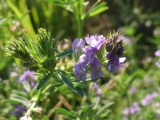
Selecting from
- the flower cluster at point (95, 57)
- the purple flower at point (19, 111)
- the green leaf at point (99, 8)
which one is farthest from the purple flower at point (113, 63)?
the purple flower at point (19, 111)

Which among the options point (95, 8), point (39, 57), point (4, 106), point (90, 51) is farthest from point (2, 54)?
point (90, 51)

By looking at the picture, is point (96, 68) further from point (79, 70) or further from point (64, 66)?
point (64, 66)

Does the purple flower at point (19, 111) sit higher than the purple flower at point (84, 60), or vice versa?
the purple flower at point (84, 60)

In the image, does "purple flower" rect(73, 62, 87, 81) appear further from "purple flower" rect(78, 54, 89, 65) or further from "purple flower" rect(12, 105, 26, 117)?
"purple flower" rect(12, 105, 26, 117)

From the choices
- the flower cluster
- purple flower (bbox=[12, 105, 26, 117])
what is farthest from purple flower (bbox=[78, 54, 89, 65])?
purple flower (bbox=[12, 105, 26, 117])

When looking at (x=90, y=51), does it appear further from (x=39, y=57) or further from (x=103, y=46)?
(x=39, y=57)

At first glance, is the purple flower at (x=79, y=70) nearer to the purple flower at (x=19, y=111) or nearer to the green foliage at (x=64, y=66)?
the green foliage at (x=64, y=66)

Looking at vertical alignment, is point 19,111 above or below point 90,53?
below

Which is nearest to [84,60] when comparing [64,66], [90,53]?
[90,53]

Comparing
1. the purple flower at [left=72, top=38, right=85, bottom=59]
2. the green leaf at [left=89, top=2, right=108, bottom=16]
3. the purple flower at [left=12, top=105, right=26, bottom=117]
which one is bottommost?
the purple flower at [left=12, top=105, right=26, bottom=117]

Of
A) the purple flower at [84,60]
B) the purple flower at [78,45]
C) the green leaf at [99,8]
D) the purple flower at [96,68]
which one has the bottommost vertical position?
the purple flower at [96,68]

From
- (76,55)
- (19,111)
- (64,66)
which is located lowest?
(19,111)
